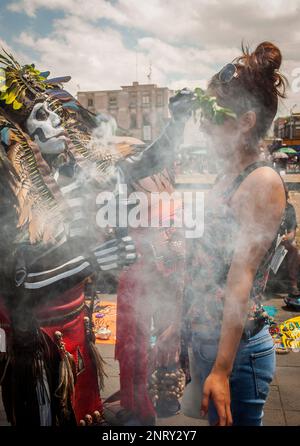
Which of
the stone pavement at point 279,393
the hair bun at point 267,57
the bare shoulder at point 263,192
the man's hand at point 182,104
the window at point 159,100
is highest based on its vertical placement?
the hair bun at point 267,57

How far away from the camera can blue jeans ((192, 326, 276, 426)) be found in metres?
1.46

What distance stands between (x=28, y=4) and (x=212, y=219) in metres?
1.15

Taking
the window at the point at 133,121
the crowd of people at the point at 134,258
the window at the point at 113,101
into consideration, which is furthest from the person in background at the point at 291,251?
the window at the point at 113,101

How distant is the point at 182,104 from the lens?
1635 mm

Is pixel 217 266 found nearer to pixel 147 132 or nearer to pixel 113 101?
pixel 147 132

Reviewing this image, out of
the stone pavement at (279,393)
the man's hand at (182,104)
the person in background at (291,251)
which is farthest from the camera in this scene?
the person in background at (291,251)

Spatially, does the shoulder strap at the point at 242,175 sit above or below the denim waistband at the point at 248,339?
above

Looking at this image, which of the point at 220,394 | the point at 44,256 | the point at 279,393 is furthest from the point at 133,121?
the point at 279,393

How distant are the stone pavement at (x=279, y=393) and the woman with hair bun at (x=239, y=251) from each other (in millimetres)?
712

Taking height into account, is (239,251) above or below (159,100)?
below

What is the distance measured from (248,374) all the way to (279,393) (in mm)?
1494

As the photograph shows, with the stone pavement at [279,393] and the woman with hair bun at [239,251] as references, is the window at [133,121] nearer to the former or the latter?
the woman with hair bun at [239,251]

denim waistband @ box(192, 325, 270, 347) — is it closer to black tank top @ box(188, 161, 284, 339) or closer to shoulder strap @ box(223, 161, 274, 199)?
black tank top @ box(188, 161, 284, 339)

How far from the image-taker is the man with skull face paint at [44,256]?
162cm
